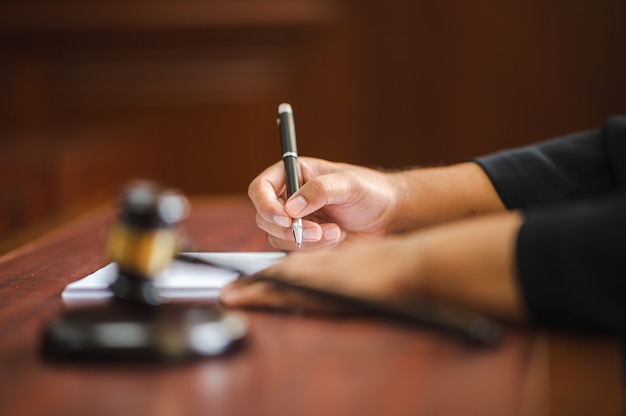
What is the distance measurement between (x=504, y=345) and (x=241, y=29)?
268cm

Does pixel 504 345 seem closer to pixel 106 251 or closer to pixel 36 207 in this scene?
pixel 106 251

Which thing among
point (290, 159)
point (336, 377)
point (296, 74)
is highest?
point (296, 74)

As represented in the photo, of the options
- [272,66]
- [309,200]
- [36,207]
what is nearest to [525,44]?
[272,66]

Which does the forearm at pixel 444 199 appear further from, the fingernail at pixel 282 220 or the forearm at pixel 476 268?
the forearm at pixel 476 268

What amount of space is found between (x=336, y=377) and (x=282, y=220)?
466 millimetres

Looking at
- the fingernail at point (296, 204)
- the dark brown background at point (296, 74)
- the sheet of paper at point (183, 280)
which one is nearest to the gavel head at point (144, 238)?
the sheet of paper at point (183, 280)

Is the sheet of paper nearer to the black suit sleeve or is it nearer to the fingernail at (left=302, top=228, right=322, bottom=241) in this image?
the fingernail at (left=302, top=228, right=322, bottom=241)

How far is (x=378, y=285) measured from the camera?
28.0 inches

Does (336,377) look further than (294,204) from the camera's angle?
No

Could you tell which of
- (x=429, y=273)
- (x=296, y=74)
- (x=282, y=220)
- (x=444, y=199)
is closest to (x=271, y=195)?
(x=282, y=220)

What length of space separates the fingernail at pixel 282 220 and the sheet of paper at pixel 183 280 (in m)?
0.06

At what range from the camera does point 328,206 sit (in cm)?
111

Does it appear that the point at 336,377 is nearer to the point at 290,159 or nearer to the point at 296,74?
the point at 290,159

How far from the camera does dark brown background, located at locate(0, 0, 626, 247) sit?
3.23 meters
